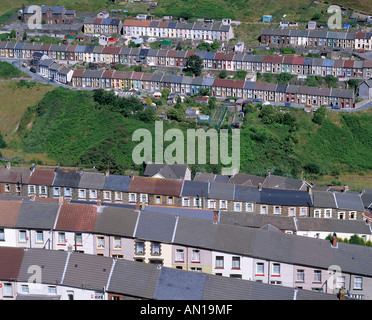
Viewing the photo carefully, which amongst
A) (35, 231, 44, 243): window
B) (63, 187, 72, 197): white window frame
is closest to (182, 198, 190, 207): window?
(63, 187, 72, 197): white window frame

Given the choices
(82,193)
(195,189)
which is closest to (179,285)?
(195,189)

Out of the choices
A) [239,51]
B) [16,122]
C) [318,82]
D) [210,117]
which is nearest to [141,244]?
[210,117]

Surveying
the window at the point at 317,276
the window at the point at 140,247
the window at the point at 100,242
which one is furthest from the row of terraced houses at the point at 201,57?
the window at the point at 317,276

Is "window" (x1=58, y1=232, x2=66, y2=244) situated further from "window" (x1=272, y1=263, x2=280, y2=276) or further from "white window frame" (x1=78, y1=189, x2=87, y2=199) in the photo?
"white window frame" (x1=78, y1=189, x2=87, y2=199)

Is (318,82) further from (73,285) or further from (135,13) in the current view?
(73,285)

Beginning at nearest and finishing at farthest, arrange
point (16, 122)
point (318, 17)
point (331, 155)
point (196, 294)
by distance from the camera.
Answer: point (196, 294) → point (331, 155) → point (16, 122) → point (318, 17)

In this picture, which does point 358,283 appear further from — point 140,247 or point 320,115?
point 320,115
